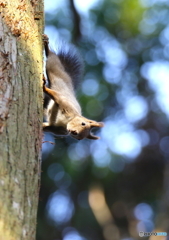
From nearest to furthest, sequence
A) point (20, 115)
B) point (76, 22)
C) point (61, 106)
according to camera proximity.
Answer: point (20, 115), point (61, 106), point (76, 22)

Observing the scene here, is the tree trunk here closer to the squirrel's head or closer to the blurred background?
the squirrel's head

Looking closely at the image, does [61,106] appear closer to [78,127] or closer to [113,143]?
[78,127]

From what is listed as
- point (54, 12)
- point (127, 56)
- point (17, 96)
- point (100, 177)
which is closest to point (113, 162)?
point (100, 177)

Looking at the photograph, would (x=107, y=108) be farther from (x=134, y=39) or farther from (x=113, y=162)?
(x=134, y=39)

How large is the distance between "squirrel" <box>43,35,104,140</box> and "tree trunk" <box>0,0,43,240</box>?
115cm

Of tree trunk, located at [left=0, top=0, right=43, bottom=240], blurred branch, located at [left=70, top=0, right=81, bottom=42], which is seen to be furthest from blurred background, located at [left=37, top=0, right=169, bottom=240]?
tree trunk, located at [left=0, top=0, right=43, bottom=240]

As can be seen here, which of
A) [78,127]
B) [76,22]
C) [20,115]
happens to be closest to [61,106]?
[78,127]

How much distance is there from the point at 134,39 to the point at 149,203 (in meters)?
3.26

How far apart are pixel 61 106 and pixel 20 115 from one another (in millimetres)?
1763

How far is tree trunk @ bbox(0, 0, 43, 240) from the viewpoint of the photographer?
65.1 inches

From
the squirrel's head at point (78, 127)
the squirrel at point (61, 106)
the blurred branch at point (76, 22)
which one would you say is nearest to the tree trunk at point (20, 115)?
the squirrel at point (61, 106)

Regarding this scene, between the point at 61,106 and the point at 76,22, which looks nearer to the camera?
the point at 61,106

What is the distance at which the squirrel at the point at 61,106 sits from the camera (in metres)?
3.71

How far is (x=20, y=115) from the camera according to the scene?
1.95 m
